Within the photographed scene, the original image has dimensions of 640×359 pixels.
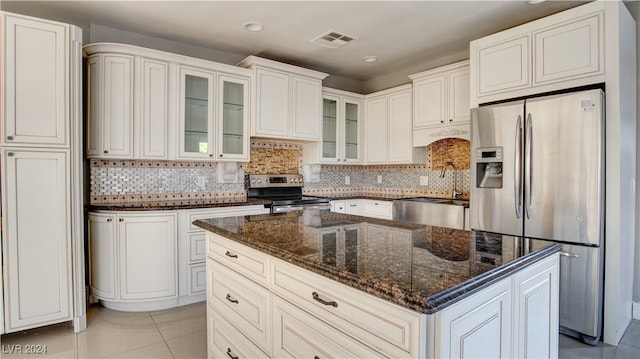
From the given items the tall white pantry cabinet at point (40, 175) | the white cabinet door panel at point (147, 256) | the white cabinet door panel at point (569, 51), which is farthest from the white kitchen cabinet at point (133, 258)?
the white cabinet door panel at point (569, 51)

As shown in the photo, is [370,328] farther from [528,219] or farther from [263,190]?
[263,190]

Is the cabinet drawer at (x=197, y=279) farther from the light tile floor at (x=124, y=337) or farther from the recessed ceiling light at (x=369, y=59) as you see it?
the recessed ceiling light at (x=369, y=59)

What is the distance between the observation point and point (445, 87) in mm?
3836

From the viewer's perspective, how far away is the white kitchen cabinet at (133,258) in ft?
9.82

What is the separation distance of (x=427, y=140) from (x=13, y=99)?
372 cm

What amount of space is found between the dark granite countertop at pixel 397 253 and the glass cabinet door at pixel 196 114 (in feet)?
5.50

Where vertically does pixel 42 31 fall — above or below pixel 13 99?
above

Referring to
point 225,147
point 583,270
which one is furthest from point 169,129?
point 583,270

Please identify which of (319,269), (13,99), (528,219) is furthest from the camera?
(528,219)

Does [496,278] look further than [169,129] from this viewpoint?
No

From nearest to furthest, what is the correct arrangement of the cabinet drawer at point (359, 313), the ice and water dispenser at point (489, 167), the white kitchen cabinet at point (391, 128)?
the cabinet drawer at point (359, 313)
the ice and water dispenser at point (489, 167)
the white kitchen cabinet at point (391, 128)

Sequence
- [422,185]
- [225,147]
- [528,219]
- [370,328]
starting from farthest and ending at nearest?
[422,185], [225,147], [528,219], [370,328]

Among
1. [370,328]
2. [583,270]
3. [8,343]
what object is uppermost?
[370,328]

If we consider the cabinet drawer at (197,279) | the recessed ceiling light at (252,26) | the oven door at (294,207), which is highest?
the recessed ceiling light at (252,26)
